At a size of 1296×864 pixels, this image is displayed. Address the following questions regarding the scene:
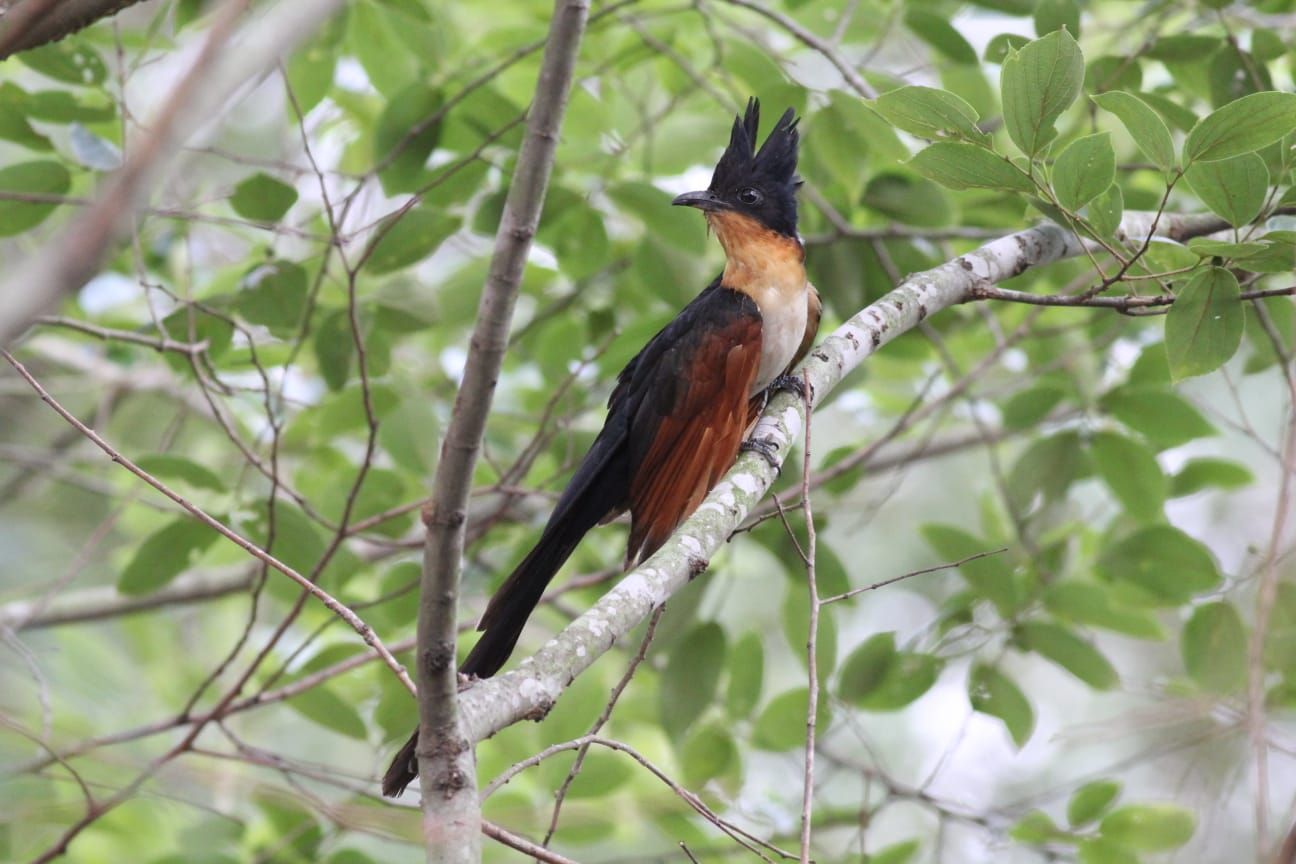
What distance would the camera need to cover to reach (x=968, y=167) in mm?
2475

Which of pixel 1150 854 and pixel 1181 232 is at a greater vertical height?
pixel 1181 232

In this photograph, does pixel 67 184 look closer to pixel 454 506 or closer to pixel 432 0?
pixel 432 0

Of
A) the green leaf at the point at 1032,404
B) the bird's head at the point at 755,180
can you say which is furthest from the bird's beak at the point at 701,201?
the green leaf at the point at 1032,404

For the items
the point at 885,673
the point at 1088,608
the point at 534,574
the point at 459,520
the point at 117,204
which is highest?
the point at 1088,608

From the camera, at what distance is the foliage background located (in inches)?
146

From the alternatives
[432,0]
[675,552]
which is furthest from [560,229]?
[675,552]

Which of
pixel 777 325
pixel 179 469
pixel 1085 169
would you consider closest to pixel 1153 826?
pixel 777 325

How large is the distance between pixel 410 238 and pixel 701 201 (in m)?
0.96

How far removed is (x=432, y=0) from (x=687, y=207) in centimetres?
196

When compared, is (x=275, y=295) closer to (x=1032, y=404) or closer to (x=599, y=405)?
(x=599, y=405)

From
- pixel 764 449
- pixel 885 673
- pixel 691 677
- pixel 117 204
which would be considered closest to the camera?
pixel 117 204

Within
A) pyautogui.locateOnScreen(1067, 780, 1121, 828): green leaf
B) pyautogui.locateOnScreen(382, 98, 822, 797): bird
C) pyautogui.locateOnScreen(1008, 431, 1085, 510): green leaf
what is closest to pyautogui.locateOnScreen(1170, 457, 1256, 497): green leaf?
pyautogui.locateOnScreen(1008, 431, 1085, 510): green leaf

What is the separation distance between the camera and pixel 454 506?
62.6 inches

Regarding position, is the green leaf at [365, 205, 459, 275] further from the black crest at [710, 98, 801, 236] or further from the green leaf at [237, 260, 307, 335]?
the black crest at [710, 98, 801, 236]
